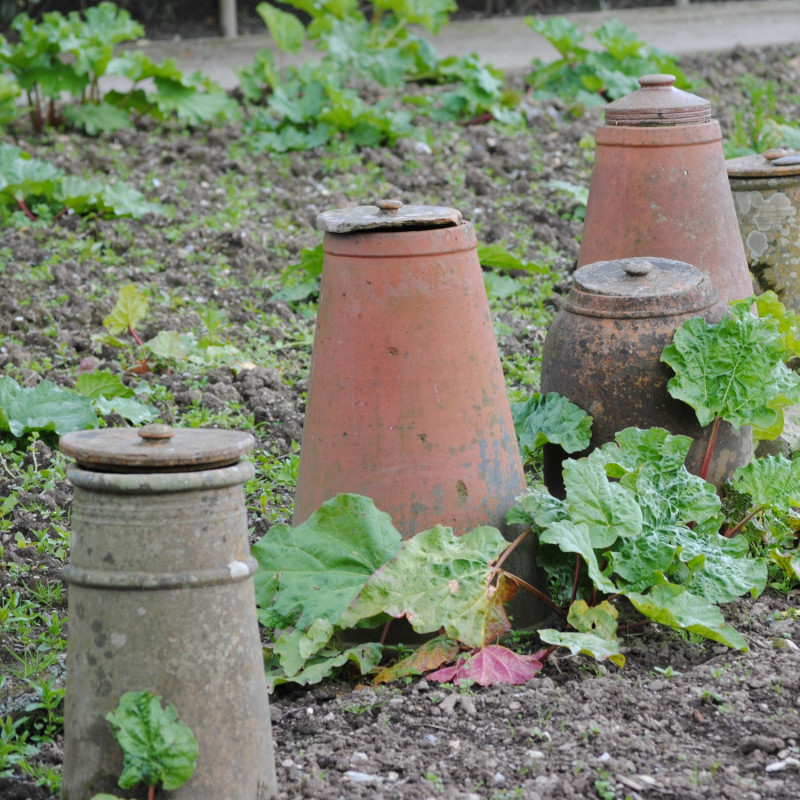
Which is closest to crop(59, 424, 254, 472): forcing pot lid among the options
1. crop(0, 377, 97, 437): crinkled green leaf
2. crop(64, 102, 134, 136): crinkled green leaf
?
crop(0, 377, 97, 437): crinkled green leaf

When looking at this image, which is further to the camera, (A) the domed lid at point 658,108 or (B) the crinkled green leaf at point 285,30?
(B) the crinkled green leaf at point 285,30

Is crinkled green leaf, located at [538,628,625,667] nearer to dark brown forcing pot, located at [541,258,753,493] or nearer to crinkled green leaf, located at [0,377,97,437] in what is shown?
dark brown forcing pot, located at [541,258,753,493]

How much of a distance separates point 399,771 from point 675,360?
138 centimetres

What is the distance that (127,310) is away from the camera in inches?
184

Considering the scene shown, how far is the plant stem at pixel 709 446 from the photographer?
315 cm

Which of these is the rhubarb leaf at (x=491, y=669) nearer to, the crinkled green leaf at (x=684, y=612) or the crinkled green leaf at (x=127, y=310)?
the crinkled green leaf at (x=684, y=612)

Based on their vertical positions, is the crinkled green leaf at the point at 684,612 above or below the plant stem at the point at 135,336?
below

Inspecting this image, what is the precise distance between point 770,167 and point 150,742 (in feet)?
11.5

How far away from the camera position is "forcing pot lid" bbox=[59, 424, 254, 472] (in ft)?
6.56

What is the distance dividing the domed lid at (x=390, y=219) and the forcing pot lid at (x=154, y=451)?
729 mm

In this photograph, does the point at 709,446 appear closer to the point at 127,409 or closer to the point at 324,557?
the point at 324,557

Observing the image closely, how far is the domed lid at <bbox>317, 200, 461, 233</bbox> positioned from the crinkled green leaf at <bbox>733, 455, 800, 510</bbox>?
3.73 ft

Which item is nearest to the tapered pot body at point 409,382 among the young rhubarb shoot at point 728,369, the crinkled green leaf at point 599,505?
the crinkled green leaf at point 599,505

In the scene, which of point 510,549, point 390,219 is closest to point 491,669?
point 510,549
